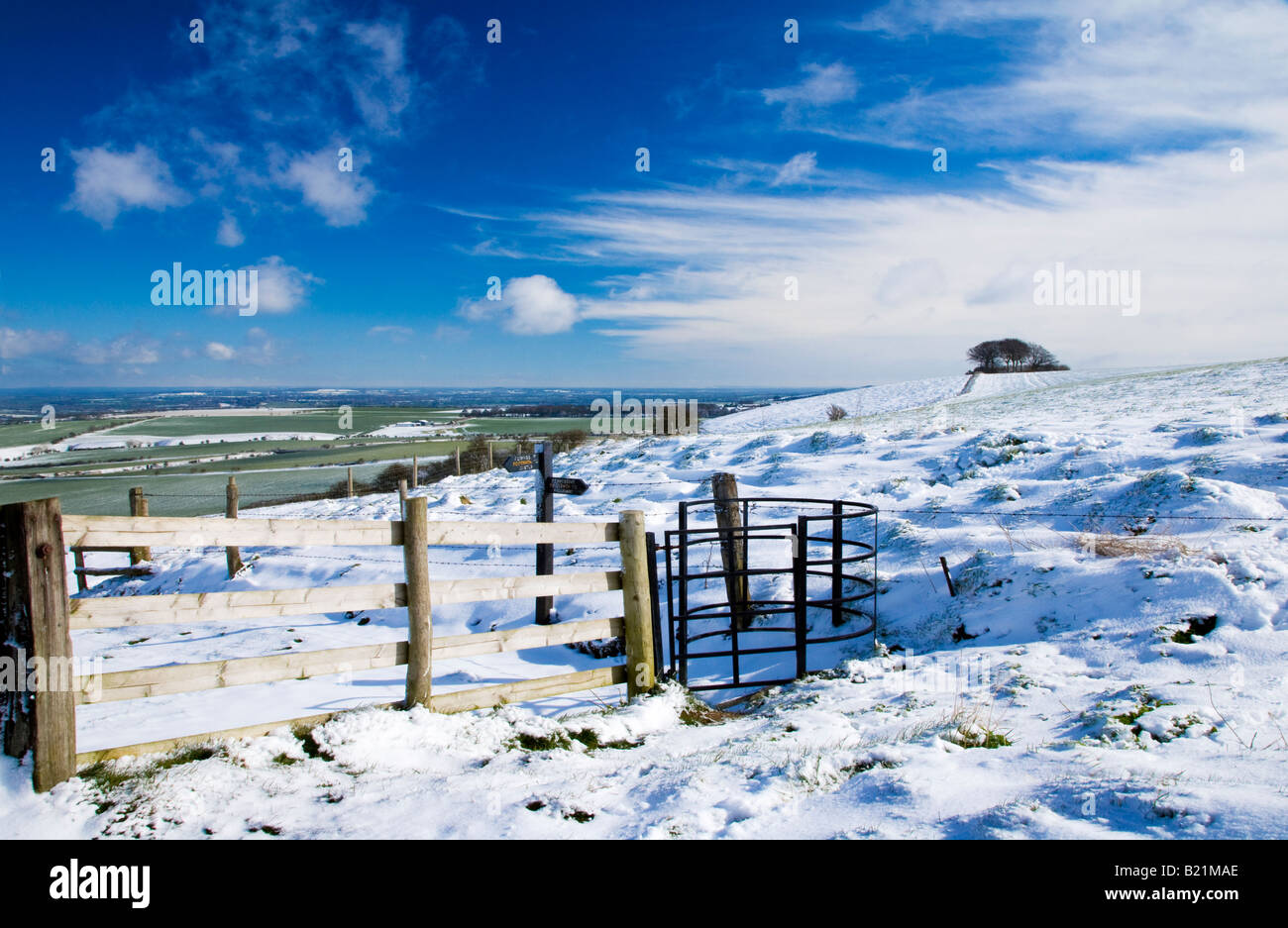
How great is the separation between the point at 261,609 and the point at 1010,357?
66157mm

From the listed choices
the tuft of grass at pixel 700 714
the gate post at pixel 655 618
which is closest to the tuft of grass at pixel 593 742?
the tuft of grass at pixel 700 714

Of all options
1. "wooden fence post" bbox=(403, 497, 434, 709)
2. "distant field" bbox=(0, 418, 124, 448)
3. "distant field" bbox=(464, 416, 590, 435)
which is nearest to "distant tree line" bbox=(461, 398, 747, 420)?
"distant field" bbox=(464, 416, 590, 435)

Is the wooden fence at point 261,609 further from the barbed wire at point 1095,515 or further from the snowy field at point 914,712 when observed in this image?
the barbed wire at point 1095,515

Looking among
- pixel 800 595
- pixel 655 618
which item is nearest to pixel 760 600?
pixel 800 595

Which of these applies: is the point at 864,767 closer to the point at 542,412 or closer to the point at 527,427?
the point at 527,427

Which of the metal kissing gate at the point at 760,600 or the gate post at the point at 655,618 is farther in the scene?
the metal kissing gate at the point at 760,600

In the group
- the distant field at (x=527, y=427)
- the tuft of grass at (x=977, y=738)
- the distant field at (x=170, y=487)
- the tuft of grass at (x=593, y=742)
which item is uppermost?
the distant field at (x=527, y=427)

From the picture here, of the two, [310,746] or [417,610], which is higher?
[417,610]

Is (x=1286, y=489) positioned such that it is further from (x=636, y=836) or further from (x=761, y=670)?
(x=636, y=836)

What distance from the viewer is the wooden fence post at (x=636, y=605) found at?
20.2ft

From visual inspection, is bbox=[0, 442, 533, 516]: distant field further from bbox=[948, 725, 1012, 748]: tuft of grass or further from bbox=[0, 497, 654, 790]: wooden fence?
bbox=[948, 725, 1012, 748]: tuft of grass

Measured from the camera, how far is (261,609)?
180 inches

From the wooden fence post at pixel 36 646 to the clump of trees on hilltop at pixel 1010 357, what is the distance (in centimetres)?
6265

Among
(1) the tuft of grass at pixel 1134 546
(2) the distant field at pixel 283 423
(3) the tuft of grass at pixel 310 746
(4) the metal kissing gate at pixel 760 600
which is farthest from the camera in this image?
(2) the distant field at pixel 283 423
